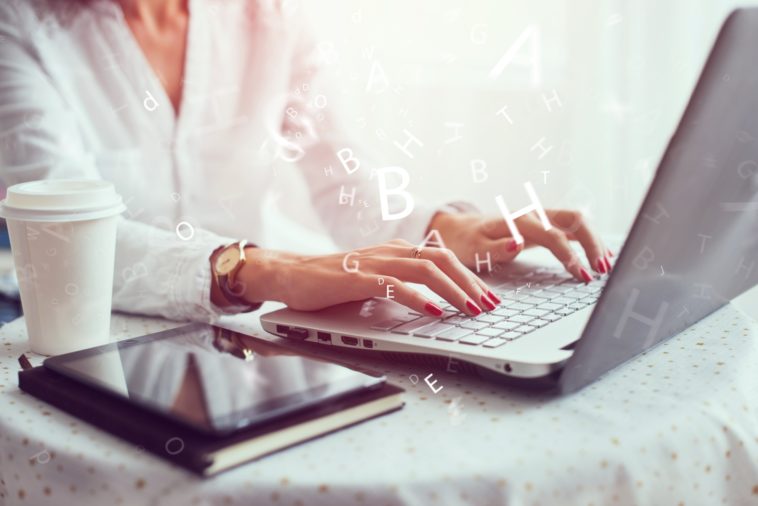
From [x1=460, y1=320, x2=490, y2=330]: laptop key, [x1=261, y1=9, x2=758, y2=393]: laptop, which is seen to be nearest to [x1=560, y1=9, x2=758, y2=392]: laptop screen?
[x1=261, y1=9, x2=758, y2=393]: laptop

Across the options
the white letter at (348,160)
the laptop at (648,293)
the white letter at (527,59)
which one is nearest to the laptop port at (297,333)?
the laptop at (648,293)

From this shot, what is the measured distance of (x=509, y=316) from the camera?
65cm

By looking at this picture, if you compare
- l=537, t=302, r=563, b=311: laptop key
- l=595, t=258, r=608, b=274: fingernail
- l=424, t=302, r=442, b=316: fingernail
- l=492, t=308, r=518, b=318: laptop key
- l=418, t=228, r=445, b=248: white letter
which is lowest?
l=418, t=228, r=445, b=248: white letter

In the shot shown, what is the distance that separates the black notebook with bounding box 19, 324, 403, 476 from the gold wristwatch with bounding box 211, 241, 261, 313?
14cm

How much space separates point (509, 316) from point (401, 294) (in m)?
0.10

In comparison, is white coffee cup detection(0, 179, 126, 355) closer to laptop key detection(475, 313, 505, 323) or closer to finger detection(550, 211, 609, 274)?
laptop key detection(475, 313, 505, 323)

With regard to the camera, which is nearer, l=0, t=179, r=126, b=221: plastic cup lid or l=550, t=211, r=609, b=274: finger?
l=0, t=179, r=126, b=221: plastic cup lid

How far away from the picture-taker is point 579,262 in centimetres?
82

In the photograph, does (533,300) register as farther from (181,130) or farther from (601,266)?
(181,130)

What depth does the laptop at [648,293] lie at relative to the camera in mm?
450

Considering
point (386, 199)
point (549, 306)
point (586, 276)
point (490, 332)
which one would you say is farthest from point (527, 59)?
point (490, 332)

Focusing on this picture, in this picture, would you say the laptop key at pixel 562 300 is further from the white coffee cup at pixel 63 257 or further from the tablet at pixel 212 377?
the white coffee cup at pixel 63 257

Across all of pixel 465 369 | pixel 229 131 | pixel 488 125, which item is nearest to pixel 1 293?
pixel 229 131

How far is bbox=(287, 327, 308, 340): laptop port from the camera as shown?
66cm
